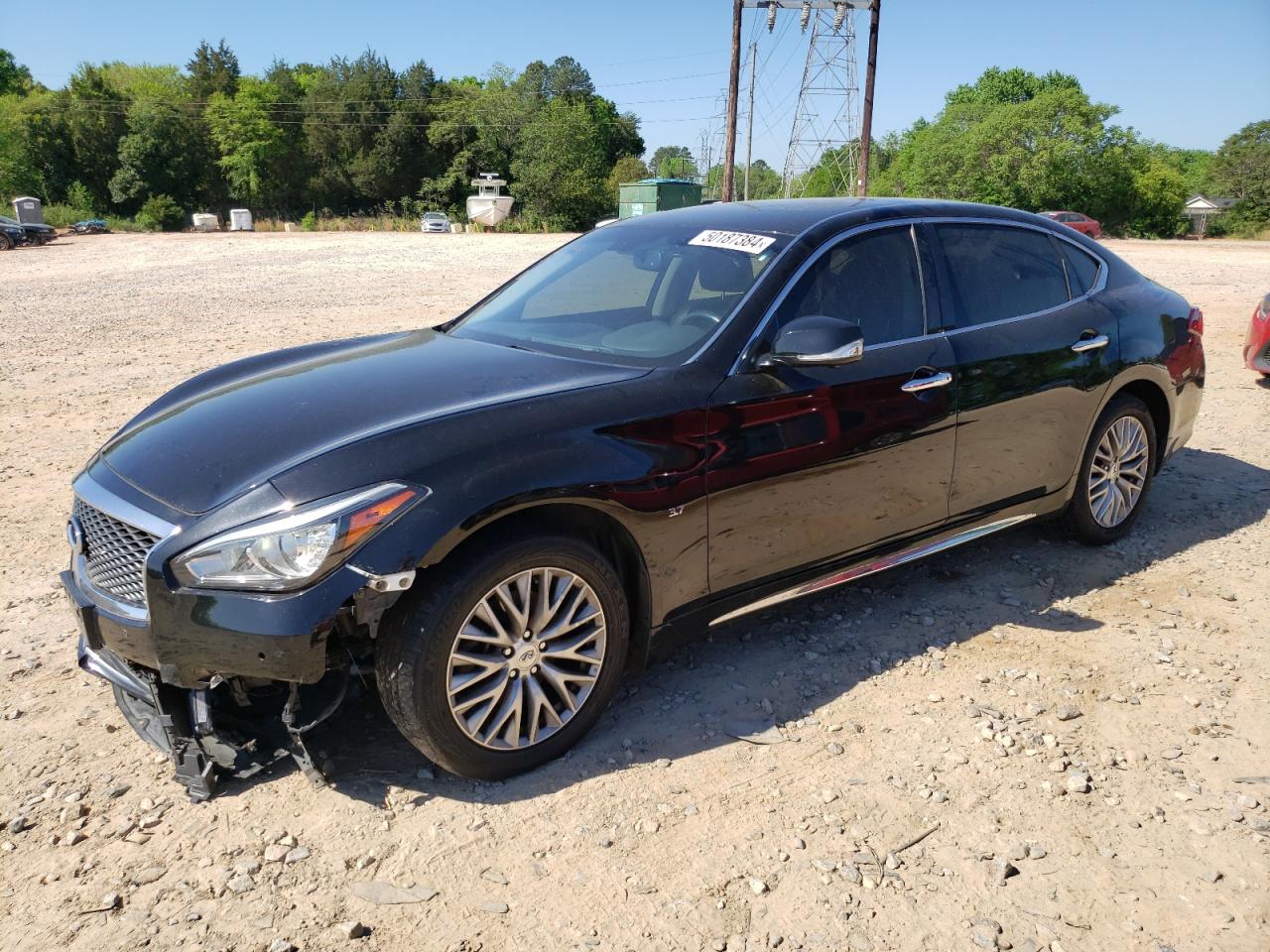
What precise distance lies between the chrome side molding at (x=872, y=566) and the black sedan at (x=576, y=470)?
1cm

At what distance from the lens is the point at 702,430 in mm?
3256

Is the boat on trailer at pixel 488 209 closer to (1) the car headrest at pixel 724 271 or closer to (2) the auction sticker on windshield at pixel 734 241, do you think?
(2) the auction sticker on windshield at pixel 734 241

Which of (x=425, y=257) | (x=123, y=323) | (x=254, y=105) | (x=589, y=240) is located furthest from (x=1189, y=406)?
(x=254, y=105)

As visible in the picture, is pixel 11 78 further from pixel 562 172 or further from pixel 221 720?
pixel 221 720

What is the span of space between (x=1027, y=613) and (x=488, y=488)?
281cm

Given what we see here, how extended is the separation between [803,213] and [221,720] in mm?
2908

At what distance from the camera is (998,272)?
438 cm

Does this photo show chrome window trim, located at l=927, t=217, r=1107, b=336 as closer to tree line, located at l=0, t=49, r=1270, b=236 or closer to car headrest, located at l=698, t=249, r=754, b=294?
car headrest, located at l=698, t=249, r=754, b=294

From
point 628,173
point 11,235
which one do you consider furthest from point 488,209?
point 11,235

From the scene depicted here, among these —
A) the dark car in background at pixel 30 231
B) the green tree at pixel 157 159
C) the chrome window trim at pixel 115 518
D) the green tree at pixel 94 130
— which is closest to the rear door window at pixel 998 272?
the chrome window trim at pixel 115 518

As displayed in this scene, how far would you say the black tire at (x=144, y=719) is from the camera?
9.63 ft

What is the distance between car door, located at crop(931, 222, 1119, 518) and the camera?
4113 mm

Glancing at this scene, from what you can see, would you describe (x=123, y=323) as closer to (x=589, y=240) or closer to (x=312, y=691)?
(x=589, y=240)

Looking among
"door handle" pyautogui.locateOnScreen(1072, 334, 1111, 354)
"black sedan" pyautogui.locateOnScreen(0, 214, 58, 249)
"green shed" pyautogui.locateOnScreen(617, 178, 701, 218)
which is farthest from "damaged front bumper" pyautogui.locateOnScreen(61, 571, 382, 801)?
"black sedan" pyautogui.locateOnScreen(0, 214, 58, 249)
